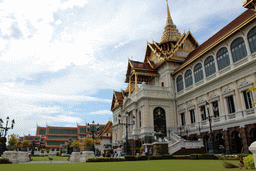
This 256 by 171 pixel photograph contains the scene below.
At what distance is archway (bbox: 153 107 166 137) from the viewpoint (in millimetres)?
30192

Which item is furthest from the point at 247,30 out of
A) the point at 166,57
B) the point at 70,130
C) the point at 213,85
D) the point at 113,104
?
the point at 70,130

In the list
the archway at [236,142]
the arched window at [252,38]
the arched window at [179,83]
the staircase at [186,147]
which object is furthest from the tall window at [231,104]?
the arched window at [179,83]

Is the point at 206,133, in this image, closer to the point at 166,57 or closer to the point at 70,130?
the point at 166,57

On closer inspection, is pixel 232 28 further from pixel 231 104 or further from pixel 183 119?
pixel 183 119

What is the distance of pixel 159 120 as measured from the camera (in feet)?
101

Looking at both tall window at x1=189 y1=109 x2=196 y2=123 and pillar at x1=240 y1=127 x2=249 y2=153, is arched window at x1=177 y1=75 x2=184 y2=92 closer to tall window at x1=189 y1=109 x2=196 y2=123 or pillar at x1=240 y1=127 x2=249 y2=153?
tall window at x1=189 y1=109 x2=196 y2=123

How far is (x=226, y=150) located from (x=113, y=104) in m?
35.0

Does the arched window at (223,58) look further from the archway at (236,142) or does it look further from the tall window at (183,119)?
the tall window at (183,119)

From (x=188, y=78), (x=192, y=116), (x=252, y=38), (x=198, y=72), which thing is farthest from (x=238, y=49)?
(x=192, y=116)

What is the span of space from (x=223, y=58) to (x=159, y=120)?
12753 millimetres

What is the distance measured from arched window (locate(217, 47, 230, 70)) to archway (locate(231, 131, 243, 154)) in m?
7.36

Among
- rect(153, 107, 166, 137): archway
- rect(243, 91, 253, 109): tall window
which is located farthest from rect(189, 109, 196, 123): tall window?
rect(243, 91, 253, 109): tall window

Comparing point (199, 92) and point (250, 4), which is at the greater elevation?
point (250, 4)

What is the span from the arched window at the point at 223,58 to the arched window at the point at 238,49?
88cm
